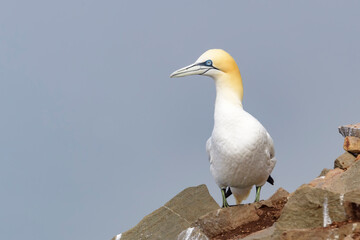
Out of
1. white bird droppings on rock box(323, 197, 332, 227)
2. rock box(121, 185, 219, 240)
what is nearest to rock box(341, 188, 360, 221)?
white bird droppings on rock box(323, 197, 332, 227)

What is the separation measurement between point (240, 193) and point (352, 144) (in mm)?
4093

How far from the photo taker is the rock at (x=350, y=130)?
16594mm

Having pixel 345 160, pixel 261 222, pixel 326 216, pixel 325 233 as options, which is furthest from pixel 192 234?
pixel 345 160

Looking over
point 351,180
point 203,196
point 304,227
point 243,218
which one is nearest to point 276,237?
point 304,227

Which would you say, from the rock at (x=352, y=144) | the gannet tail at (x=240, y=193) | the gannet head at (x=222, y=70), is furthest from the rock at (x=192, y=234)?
the rock at (x=352, y=144)

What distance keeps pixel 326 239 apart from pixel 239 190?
4173 millimetres

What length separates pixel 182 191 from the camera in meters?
14.7

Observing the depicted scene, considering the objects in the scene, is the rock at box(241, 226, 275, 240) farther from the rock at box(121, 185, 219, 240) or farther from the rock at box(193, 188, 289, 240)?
the rock at box(121, 185, 219, 240)

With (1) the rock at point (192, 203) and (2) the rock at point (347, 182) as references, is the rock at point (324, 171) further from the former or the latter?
(1) the rock at point (192, 203)

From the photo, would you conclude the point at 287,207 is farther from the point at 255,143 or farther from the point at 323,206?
the point at 255,143

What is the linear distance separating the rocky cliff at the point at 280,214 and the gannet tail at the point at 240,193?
0.56m

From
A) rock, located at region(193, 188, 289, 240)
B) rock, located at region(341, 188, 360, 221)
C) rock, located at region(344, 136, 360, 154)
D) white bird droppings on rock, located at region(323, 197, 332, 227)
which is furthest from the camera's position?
rock, located at region(344, 136, 360, 154)

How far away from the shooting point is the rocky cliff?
32.9ft

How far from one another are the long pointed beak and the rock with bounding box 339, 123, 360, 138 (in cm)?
574
